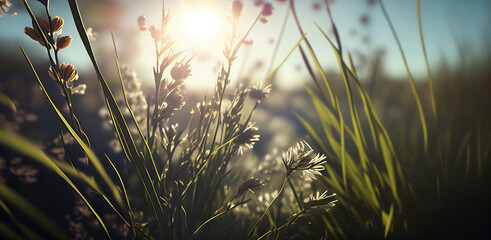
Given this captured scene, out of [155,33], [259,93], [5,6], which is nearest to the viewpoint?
[5,6]

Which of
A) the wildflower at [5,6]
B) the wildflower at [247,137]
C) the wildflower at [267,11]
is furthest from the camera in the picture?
the wildflower at [267,11]

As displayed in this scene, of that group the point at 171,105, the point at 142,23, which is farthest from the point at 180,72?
the point at 142,23

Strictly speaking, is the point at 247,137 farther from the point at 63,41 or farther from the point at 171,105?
the point at 63,41

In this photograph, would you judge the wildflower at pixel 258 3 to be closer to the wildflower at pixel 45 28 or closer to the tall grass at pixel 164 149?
the tall grass at pixel 164 149

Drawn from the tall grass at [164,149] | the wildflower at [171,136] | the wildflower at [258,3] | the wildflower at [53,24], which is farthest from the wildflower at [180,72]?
the wildflower at [258,3]

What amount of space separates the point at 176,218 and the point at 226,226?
0.30 meters

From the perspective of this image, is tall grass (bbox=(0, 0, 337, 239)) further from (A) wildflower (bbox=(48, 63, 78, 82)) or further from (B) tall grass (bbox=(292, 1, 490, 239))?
(B) tall grass (bbox=(292, 1, 490, 239))

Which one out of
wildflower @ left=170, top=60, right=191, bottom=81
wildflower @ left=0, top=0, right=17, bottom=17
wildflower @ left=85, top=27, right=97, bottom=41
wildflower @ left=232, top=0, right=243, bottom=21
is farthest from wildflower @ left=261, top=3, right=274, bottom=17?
wildflower @ left=0, top=0, right=17, bottom=17

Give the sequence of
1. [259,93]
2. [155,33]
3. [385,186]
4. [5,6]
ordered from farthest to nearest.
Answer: [385,186] → [259,93] → [155,33] → [5,6]

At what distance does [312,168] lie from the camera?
574mm

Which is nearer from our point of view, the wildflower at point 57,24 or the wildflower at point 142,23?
the wildflower at point 57,24

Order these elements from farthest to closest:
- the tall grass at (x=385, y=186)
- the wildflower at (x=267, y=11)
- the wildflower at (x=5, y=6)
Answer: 1. the tall grass at (x=385, y=186)
2. the wildflower at (x=267, y=11)
3. the wildflower at (x=5, y=6)

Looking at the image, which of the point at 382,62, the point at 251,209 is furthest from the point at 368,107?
the point at 382,62

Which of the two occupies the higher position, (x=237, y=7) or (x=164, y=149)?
(x=237, y=7)
